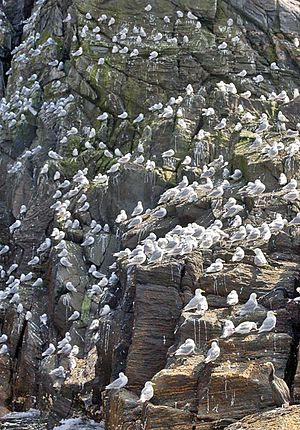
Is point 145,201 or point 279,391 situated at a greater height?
point 145,201

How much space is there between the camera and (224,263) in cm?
2597

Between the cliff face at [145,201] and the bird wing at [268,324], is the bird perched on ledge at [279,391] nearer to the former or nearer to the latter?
the cliff face at [145,201]

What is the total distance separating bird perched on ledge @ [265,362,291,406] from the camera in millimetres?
20664

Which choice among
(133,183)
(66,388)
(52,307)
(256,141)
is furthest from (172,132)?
(66,388)

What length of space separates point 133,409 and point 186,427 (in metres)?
2.20

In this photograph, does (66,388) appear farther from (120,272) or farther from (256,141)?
(256,141)

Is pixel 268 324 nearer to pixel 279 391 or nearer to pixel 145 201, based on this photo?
pixel 279 391

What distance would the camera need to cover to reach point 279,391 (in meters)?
20.7

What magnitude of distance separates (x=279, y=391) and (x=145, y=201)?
15.3 m

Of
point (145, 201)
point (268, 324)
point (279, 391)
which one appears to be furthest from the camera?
point (145, 201)

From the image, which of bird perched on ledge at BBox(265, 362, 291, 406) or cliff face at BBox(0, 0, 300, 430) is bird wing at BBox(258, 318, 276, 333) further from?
bird perched on ledge at BBox(265, 362, 291, 406)

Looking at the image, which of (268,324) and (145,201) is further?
(145,201)

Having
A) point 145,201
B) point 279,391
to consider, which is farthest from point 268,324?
point 145,201

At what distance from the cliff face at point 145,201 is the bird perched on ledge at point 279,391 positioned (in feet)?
0.73
